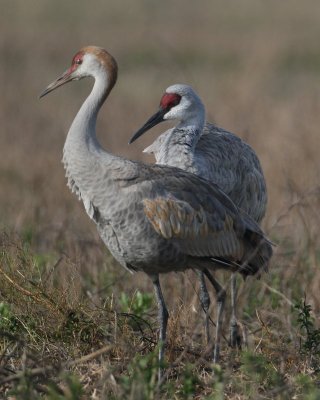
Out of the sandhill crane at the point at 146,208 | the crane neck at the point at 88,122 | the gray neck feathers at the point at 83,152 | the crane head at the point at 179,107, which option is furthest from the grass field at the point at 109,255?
the crane head at the point at 179,107

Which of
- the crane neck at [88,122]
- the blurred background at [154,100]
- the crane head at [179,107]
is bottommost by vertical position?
the blurred background at [154,100]

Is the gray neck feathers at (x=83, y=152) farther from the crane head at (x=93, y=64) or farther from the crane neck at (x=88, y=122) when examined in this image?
the crane head at (x=93, y=64)

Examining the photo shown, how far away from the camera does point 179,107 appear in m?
6.23

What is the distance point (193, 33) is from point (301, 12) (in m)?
4.84

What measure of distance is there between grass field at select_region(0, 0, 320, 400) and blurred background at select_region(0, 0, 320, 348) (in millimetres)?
26

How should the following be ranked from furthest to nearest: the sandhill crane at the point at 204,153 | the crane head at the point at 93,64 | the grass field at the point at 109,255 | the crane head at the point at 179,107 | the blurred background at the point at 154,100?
the blurred background at the point at 154,100, the crane head at the point at 179,107, the sandhill crane at the point at 204,153, the crane head at the point at 93,64, the grass field at the point at 109,255

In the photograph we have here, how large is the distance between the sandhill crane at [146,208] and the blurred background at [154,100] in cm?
30

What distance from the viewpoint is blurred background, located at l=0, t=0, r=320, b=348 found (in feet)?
23.1

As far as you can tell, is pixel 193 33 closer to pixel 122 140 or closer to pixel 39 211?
pixel 122 140

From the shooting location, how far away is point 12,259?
16.9 feet

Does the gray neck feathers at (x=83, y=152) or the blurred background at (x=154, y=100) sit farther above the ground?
the gray neck feathers at (x=83, y=152)

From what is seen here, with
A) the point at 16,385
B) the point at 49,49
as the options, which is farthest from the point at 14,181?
the point at 49,49

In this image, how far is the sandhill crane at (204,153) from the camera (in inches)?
236

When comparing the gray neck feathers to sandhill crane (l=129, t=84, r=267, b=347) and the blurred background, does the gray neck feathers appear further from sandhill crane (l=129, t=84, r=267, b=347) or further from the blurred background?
sandhill crane (l=129, t=84, r=267, b=347)
